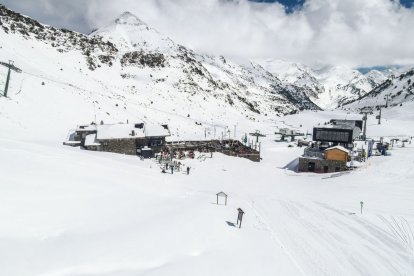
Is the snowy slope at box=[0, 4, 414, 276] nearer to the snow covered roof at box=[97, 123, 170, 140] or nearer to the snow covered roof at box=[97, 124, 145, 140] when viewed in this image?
the snow covered roof at box=[97, 124, 145, 140]

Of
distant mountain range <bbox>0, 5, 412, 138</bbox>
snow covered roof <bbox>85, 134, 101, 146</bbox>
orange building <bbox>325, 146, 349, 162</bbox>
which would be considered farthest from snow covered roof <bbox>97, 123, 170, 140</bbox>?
orange building <bbox>325, 146, 349, 162</bbox>

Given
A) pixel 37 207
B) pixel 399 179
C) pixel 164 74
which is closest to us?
pixel 37 207

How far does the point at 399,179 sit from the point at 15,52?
85.4 meters

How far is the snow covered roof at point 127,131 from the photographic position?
5584 cm

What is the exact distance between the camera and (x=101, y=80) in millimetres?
110750

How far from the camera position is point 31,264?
14.5 m

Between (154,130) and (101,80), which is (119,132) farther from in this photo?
(101,80)

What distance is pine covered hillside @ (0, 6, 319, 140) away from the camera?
216 feet

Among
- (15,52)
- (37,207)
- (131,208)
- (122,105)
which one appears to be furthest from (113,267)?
(15,52)

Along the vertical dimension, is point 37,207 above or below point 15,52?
below

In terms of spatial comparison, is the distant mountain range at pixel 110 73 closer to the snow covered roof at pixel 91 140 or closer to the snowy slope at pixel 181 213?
the snowy slope at pixel 181 213

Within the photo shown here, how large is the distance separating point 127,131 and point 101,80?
192 ft

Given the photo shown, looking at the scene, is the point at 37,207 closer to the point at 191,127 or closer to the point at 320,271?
the point at 320,271

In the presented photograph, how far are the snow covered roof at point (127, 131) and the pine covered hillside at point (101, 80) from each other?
8.39 metres
